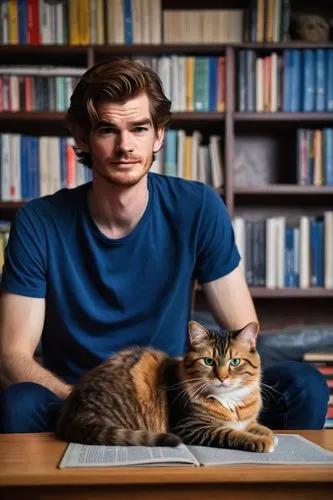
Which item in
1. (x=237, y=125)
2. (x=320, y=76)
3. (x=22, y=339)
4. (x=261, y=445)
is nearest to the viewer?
(x=261, y=445)

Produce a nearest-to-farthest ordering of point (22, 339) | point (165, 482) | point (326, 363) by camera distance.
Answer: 1. point (165, 482)
2. point (22, 339)
3. point (326, 363)

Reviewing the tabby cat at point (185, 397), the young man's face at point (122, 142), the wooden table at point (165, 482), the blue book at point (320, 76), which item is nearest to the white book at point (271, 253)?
the blue book at point (320, 76)

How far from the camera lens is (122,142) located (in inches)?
63.1

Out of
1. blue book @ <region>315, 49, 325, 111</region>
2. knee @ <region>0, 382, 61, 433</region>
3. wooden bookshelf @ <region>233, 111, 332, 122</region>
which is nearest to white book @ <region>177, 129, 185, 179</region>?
wooden bookshelf @ <region>233, 111, 332, 122</region>

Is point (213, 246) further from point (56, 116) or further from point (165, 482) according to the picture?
point (56, 116)

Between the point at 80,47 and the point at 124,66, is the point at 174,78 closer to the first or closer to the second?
the point at 80,47

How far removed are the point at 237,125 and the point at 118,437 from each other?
213cm

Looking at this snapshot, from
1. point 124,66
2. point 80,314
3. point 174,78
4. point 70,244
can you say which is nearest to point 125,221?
point 70,244

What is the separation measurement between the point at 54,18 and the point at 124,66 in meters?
1.42

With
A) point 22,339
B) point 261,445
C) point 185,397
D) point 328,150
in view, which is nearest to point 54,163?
point 328,150

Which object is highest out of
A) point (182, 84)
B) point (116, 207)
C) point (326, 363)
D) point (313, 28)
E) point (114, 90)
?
point (313, 28)

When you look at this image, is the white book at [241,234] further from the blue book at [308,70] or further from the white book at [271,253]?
the blue book at [308,70]

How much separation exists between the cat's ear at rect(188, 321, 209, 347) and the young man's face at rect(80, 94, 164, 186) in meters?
0.47

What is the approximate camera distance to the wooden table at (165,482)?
1.00 metres
